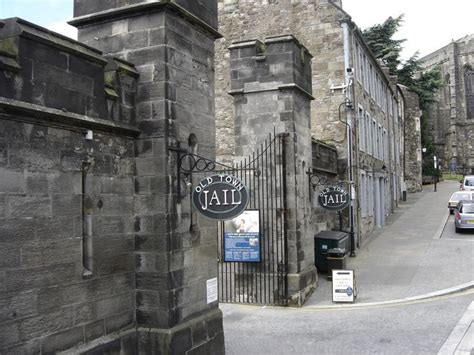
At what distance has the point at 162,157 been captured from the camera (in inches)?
263

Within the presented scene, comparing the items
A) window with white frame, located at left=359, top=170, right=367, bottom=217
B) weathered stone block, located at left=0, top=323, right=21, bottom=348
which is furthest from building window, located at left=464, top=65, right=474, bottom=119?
weathered stone block, located at left=0, top=323, right=21, bottom=348

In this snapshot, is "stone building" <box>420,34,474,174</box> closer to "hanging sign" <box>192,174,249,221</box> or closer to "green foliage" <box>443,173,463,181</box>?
"green foliage" <box>443,173,463,181</box>

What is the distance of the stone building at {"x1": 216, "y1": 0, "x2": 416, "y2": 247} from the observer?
1927cm

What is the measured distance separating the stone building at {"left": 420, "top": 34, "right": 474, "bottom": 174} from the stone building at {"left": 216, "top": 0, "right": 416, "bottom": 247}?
4263cm

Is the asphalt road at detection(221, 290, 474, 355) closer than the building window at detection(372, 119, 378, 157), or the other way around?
the asphalt road at detection(221, 290, 474, 355)

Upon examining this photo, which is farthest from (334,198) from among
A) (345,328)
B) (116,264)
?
(116,264)

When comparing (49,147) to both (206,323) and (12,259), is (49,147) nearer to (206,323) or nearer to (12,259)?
(12,259)

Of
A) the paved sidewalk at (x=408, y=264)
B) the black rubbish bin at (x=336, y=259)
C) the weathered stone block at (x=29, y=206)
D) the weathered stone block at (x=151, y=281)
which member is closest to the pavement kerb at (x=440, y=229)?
the paved sidewalk at (x=408, y=264)

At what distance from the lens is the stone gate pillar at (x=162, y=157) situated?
666 cm

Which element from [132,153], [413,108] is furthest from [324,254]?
[413,108]

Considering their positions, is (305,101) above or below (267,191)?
above

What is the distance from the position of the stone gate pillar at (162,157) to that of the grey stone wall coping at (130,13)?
0.01 metres

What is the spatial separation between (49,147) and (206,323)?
3462mm

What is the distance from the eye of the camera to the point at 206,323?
733 cm
